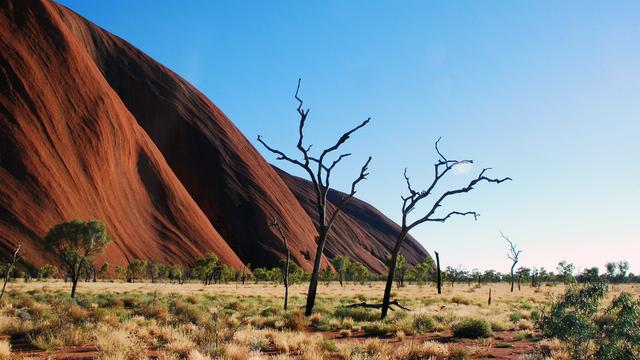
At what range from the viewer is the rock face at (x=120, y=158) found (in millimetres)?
69812

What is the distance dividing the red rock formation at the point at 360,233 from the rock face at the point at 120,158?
19.6 m

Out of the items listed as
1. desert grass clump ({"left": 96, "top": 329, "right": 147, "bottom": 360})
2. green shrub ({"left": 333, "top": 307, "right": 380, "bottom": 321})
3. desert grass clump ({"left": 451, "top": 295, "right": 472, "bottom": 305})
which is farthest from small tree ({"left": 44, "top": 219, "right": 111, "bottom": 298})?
desert grass clump ({"left": 96, "top": 329, "right": 147, "bottom": 360})

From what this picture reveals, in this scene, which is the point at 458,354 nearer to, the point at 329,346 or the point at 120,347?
the point at 329,346

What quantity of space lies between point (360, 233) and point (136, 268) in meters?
104

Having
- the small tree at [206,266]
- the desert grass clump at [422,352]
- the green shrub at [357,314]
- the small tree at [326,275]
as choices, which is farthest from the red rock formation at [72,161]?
the desert grass clump at [422,352]

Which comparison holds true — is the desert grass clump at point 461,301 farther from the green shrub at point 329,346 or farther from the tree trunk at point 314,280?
the green shrub at point 329,346

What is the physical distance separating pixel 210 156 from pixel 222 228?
18.3m

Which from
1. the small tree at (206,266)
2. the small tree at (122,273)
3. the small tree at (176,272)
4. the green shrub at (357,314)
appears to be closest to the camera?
the green shrub at (357,314)

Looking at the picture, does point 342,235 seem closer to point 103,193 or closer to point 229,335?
point 103,193

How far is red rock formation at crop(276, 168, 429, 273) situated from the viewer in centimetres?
14612

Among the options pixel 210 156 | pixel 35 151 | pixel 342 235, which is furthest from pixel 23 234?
pixel 342 235

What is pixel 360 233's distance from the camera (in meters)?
163

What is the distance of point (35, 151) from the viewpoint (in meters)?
71.5

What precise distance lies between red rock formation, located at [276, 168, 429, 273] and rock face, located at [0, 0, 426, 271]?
1964cm
